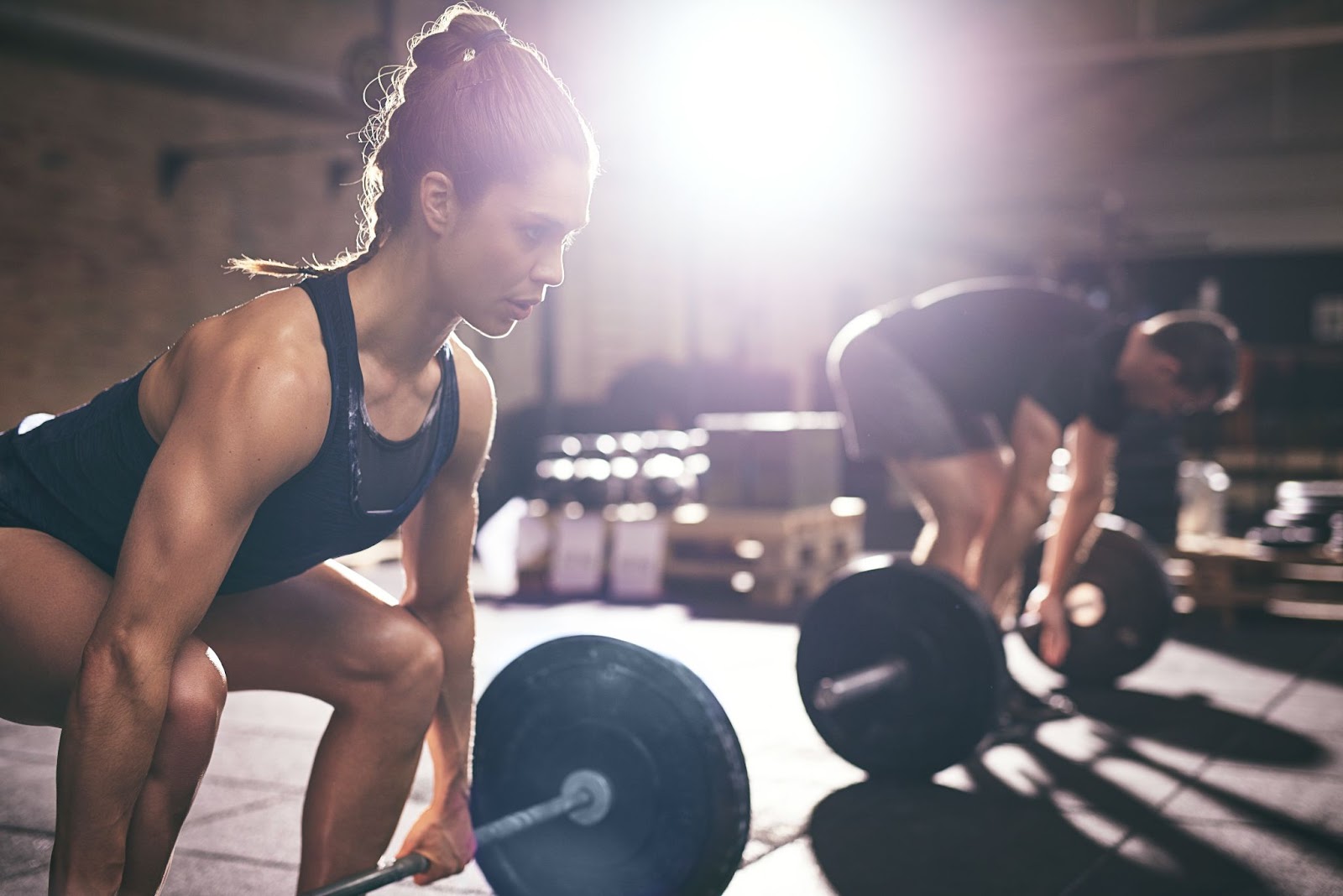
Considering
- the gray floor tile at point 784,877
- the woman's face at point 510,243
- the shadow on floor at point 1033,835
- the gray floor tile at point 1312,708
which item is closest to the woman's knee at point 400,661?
the woman's face at point 510,243

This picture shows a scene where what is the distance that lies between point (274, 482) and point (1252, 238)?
46.7ft

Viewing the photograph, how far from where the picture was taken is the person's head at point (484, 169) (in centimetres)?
118

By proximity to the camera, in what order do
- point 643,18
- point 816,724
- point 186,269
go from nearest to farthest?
point 816,724, point 186,269, point 643,18

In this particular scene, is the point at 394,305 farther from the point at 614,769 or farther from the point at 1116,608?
the point at 1116,608

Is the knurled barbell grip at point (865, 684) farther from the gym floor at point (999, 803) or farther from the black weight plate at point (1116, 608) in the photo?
the black weight plate at point (1116, 608)

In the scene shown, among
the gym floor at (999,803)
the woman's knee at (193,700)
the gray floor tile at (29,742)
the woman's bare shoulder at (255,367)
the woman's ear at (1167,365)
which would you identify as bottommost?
the gray floor tile at (29,742)

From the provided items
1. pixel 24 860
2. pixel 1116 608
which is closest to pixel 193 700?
pixel 24 860

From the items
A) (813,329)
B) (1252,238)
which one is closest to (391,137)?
(813,329)

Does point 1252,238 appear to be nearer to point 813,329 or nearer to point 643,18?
point 813,329

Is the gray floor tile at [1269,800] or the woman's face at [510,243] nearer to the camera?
the woman's face at [510,243]

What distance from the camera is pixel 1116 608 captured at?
329 cm

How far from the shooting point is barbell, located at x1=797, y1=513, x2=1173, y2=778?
2.28m

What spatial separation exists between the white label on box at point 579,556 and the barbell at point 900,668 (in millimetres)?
2943

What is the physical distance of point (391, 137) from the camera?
1239mm
